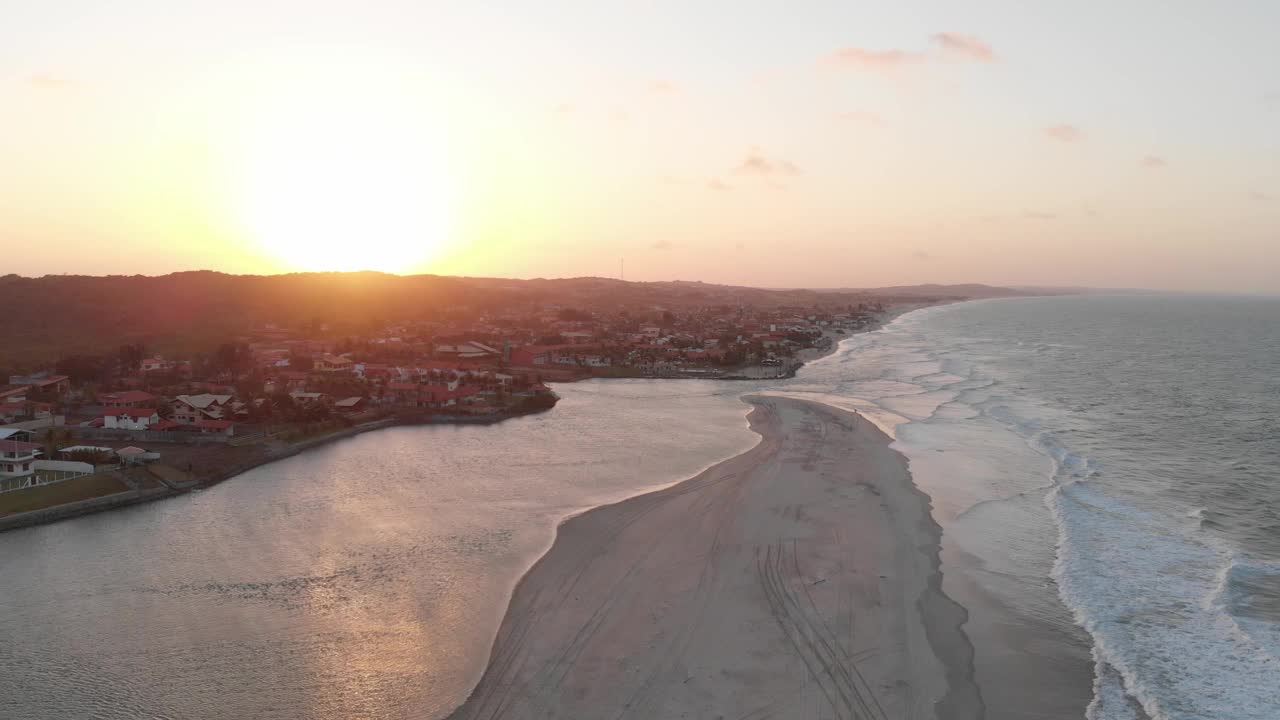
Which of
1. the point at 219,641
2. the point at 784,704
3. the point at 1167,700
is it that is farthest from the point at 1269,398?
the point at 219,641

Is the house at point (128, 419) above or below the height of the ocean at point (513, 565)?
above

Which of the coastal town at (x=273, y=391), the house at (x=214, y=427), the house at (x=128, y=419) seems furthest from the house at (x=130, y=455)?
the house at (x=128, y=419)

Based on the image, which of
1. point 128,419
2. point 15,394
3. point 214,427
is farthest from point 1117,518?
point 15,394

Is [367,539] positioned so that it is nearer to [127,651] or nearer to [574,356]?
[127,651]

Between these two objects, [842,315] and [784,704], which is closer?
[784,704]

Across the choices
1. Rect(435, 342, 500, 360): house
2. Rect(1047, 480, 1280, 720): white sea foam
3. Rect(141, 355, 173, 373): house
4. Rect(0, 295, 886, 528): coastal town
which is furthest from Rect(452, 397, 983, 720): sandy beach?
Rect(141, 355, 173, 373): house

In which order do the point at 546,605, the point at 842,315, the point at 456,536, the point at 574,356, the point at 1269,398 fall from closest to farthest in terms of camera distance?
the point at 546,605 < the point at 456,536 < the point at 1269,398 < the point at 574,356 < the point at 842,315

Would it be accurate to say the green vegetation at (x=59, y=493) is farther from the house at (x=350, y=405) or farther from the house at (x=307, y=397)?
the house at (x=350, y=405)

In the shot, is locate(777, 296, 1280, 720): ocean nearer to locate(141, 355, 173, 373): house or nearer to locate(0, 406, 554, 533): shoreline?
locate(0, 406, 554, 533): shoreline
